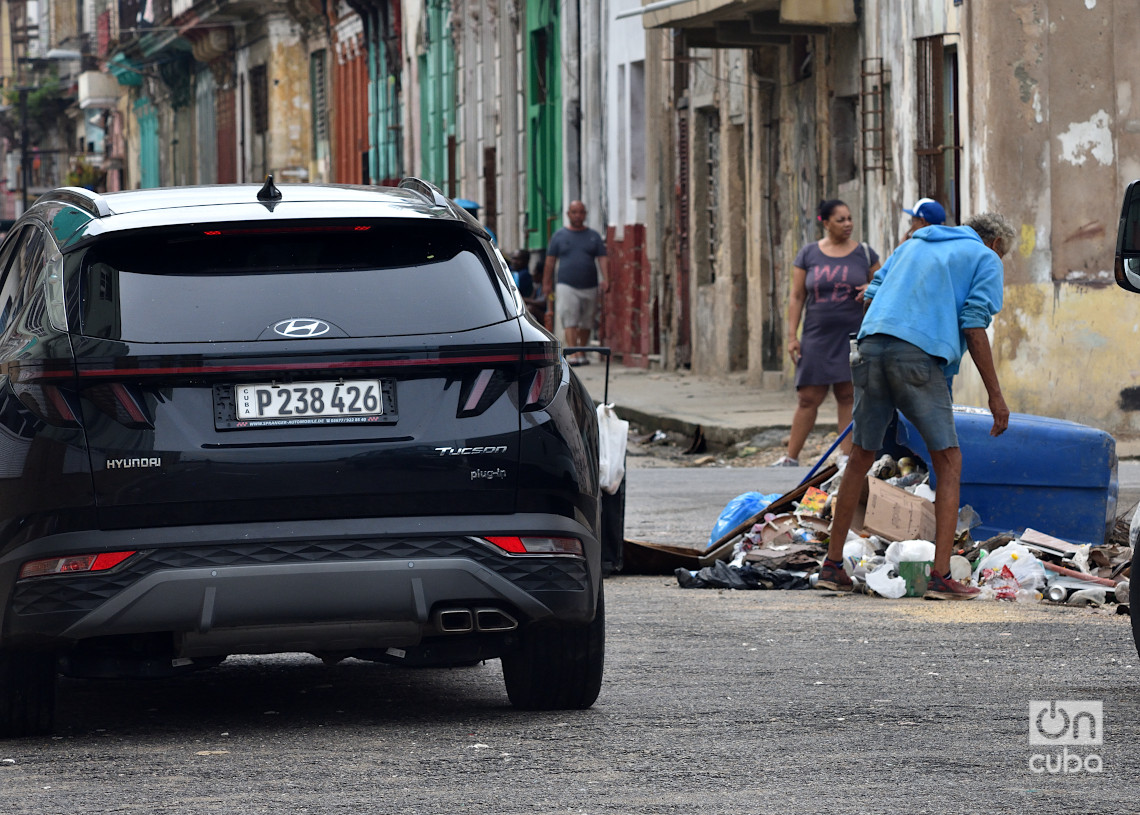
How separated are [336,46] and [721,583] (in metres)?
39.3

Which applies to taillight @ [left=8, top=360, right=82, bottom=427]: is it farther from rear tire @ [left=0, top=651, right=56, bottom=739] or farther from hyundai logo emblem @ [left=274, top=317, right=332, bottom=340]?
rear tire @ [left=0, top=651, right=56, bottom=739]

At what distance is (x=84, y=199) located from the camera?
21.5ft

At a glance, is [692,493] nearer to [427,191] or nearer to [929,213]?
[929,213]

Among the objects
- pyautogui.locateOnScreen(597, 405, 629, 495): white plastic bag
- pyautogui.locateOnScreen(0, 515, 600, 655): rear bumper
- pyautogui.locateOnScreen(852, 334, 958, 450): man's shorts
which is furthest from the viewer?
pyautogui.locateOnScreen(852, 334, 958, 450): man's shorts

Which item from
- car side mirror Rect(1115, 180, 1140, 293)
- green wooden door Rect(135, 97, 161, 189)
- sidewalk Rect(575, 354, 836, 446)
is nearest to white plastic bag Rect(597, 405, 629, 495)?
car side mirror Rect(1115, 180, 1140, 293)

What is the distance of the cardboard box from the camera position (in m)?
9.74

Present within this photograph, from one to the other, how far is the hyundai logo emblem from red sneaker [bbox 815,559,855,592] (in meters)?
4.08

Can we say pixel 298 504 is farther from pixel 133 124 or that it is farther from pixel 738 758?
pixel 133 124

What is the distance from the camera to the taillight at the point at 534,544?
603 centimetres

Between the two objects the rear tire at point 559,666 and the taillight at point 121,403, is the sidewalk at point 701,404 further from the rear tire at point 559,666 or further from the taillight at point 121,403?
the taillight at point 121,403

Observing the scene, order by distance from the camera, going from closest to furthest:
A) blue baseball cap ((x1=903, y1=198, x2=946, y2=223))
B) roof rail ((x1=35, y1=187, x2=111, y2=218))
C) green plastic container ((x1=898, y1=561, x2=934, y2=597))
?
roof rail ((x1=35, y1=187, x2=111, y2=218)), green plastic container ((x1=898, y1=561, x2=934, y2=597)), blue baseball cap ((x1=903, y1=198, x2=946, y2=223))

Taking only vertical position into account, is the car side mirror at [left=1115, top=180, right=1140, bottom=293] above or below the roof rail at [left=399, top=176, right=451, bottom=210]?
below

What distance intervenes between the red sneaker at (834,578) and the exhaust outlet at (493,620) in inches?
146

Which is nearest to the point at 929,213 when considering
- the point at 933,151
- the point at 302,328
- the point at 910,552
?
the point at 910,552
